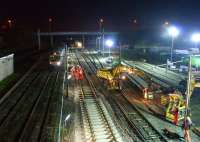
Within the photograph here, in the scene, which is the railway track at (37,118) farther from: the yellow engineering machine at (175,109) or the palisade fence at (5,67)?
the yellow engineering machine at (175,109)

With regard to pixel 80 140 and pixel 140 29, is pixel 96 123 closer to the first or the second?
pixel 80 140

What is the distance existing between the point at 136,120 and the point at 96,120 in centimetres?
379

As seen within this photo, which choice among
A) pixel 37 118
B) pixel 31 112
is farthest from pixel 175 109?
pixel 31 112

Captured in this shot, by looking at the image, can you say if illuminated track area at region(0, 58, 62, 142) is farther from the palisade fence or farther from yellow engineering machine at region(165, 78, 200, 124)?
yellow engineering machine at region(165, 78, 200, 124)

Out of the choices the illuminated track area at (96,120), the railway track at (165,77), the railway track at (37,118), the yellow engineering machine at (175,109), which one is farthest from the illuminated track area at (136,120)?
the railway track at (165,77)

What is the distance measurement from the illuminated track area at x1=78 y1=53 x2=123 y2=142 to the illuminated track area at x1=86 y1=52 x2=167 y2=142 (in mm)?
1699

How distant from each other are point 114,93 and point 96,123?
12.7 m

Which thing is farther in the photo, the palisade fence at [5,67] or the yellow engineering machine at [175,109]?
the palisade fence at [5,67]

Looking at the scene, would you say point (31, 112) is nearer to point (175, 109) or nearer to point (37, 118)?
point (37, 118)

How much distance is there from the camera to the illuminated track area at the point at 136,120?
23500 mm

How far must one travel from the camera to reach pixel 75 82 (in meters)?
46.1

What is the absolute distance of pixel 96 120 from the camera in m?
27.2

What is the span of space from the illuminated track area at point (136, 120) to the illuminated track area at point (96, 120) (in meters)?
1.70

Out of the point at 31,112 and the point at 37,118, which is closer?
the point at 37,118
